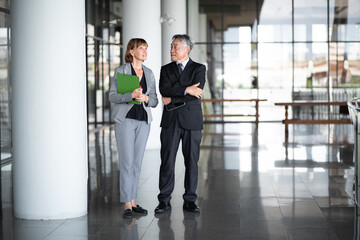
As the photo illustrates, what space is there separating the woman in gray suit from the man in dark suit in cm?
19

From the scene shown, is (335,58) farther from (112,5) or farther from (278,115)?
(112,5)

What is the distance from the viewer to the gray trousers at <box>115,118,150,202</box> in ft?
19.4

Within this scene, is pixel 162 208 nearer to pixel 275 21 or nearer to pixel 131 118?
pixel 131 118

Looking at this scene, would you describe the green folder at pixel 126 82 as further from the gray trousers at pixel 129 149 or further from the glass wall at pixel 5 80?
the glass wall at pixel 5 80

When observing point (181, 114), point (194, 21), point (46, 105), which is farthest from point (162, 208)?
point (194, 21)

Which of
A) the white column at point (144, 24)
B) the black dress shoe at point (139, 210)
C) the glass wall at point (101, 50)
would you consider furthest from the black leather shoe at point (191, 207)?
the glass wall at point (101, 50)

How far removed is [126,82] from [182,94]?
544 millimetres

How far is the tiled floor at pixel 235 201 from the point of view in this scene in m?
5.36

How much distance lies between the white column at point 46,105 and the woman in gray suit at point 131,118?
394 millimetres

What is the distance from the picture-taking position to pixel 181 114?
6.05 metres

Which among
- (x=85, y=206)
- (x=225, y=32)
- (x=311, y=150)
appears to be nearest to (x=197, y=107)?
(x=85, y=206)

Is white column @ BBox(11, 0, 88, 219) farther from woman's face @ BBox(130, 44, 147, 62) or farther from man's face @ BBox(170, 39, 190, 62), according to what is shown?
man's face @ BBox(170, 39, 190, 62)

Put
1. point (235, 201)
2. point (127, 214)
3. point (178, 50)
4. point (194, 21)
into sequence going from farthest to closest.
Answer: point (194, 21), point (235, 201), point (178, 50), point (127, 214)

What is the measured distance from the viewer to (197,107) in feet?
20.0
